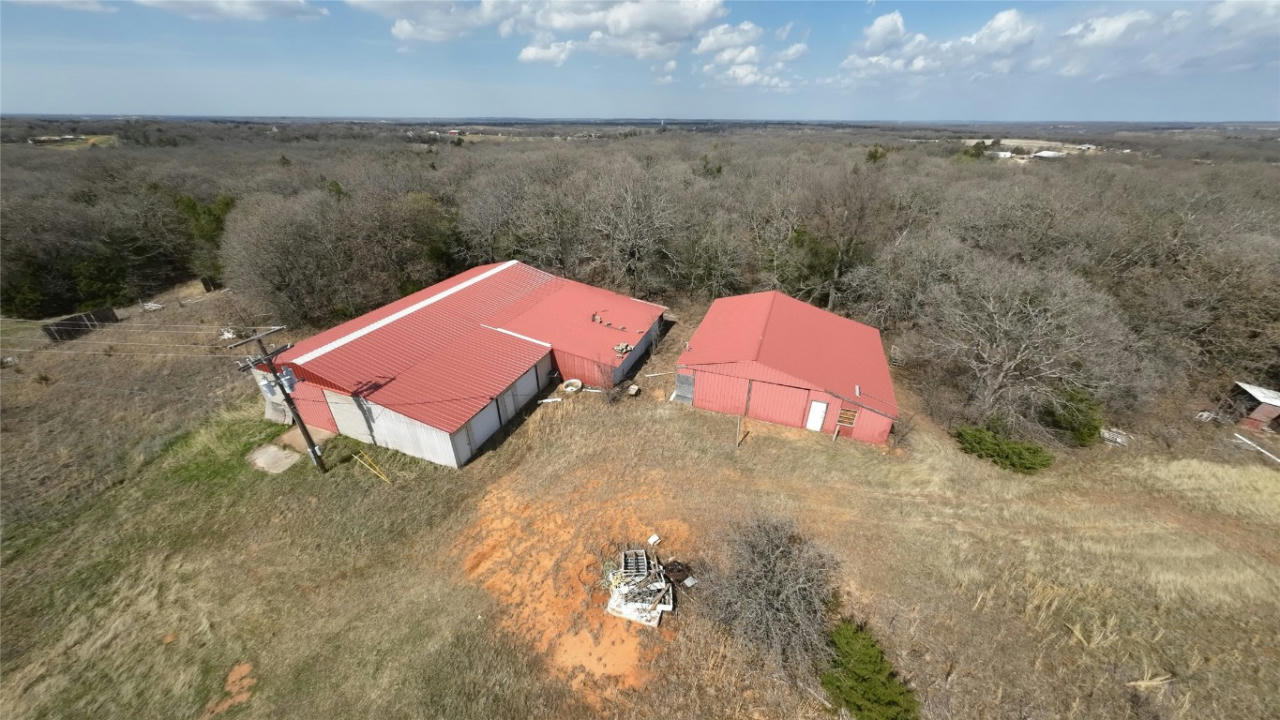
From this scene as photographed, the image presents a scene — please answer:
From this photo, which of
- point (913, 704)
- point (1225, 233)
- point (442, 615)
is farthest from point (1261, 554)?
point (442, 615)

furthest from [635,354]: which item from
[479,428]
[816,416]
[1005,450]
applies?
[1005,450]

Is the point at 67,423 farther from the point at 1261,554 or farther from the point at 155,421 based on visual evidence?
the point at 1261,554

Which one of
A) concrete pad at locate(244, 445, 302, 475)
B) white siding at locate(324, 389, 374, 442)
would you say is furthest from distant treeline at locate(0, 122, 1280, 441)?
white siding at locate(324, 389, 374, 442)

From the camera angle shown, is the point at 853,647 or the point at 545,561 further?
the point at 545,561

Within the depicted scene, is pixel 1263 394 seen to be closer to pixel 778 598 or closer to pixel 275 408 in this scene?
pixel 778 598

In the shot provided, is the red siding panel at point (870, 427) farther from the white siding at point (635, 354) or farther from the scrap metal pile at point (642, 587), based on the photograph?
the white siding at point (635, 354)
